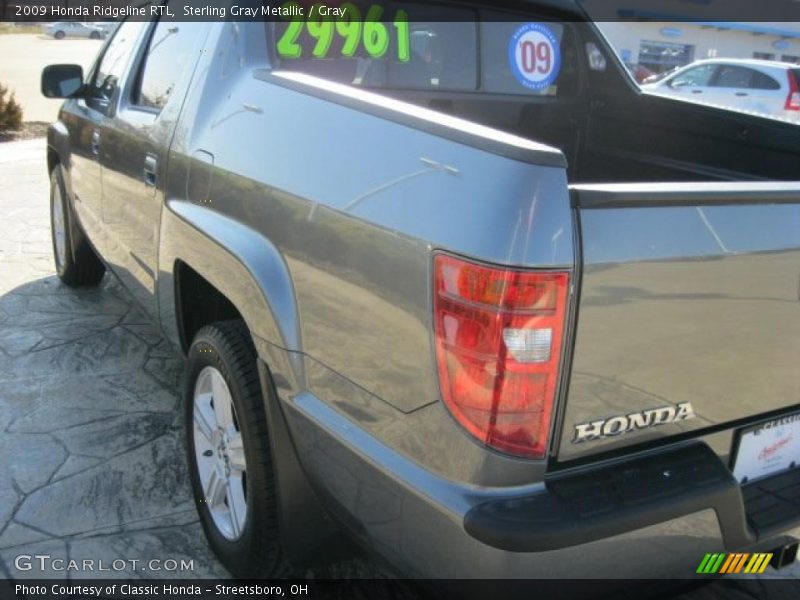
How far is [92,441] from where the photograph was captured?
336 centimetres

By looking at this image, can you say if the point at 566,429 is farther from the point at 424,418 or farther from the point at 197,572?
the point at 197,572

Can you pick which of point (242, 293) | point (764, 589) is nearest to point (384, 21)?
point (242, 293)

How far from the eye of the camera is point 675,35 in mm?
32688

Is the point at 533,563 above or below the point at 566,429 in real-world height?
below

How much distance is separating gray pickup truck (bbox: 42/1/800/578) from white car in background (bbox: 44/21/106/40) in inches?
1994

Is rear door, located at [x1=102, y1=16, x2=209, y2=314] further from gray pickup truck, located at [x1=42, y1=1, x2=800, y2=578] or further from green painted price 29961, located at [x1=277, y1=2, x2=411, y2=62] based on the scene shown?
green painted price 29961, located at [x1=277, y1=2, x2=411, y2=62]

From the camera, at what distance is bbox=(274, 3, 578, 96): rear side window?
9.50ft

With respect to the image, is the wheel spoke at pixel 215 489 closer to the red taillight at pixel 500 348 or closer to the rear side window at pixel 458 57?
the red taillight at pixel 500 348

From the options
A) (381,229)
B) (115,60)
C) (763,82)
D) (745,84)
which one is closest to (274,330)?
(381,229)

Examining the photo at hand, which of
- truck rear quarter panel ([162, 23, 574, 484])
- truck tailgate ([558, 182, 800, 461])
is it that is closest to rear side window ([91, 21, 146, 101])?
truck rear quarter panel ([162, 23, 574, 484])

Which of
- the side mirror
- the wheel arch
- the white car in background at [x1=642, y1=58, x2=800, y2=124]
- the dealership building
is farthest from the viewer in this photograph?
the dealership building

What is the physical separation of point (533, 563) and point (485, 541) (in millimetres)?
115

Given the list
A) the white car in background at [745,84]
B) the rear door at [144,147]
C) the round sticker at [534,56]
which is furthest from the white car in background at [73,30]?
the round sticker at [534,56]

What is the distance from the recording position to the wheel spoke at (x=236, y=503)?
8.12ft
